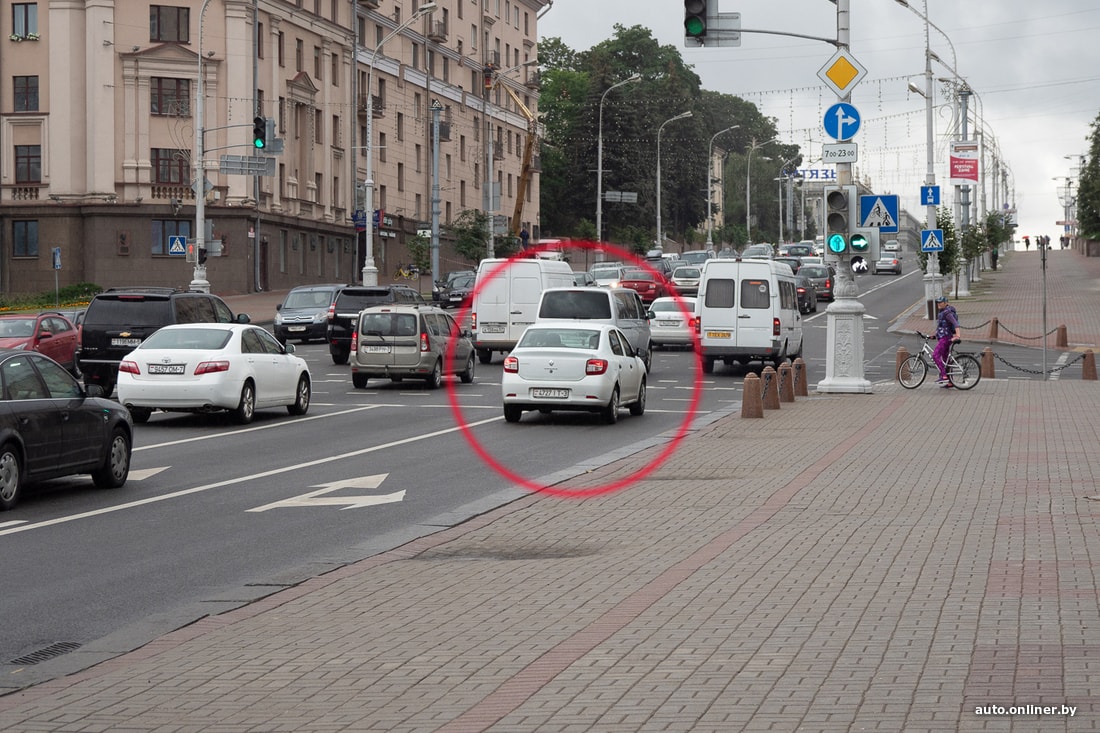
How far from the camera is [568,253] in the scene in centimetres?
11119

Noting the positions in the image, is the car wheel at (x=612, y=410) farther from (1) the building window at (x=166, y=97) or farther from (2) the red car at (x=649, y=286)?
(1) the building window at (x=166, y=97)

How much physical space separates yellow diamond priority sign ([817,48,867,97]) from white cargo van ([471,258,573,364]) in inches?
432

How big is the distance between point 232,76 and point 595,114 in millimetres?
44578

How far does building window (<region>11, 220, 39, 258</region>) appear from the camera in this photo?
66.4m

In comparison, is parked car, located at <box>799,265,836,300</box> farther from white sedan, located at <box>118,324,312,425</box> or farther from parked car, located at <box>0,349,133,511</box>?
parked car, located at <box>0,349,133,511</box>

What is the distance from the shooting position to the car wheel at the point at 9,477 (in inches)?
540

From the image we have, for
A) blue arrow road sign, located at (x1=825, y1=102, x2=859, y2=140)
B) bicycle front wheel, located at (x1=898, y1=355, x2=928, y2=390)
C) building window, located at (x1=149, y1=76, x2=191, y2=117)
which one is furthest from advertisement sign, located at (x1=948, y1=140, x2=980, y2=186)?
blue arrow road sign, located at (x1=825, y1=102, x2=859, y2=140)

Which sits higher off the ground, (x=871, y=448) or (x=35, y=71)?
(x=35, y=71)

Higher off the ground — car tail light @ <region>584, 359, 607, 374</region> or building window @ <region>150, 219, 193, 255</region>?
building window @ <region>150, 219, 193, 255</region>

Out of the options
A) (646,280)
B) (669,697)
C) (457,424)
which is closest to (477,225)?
(646,280)

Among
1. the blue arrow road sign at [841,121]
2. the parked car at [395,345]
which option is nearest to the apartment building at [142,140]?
the parked car at [395,345]

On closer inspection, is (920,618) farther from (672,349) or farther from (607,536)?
(672,349)

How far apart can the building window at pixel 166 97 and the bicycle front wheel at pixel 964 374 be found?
4486cm

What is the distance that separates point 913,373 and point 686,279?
111 feet
